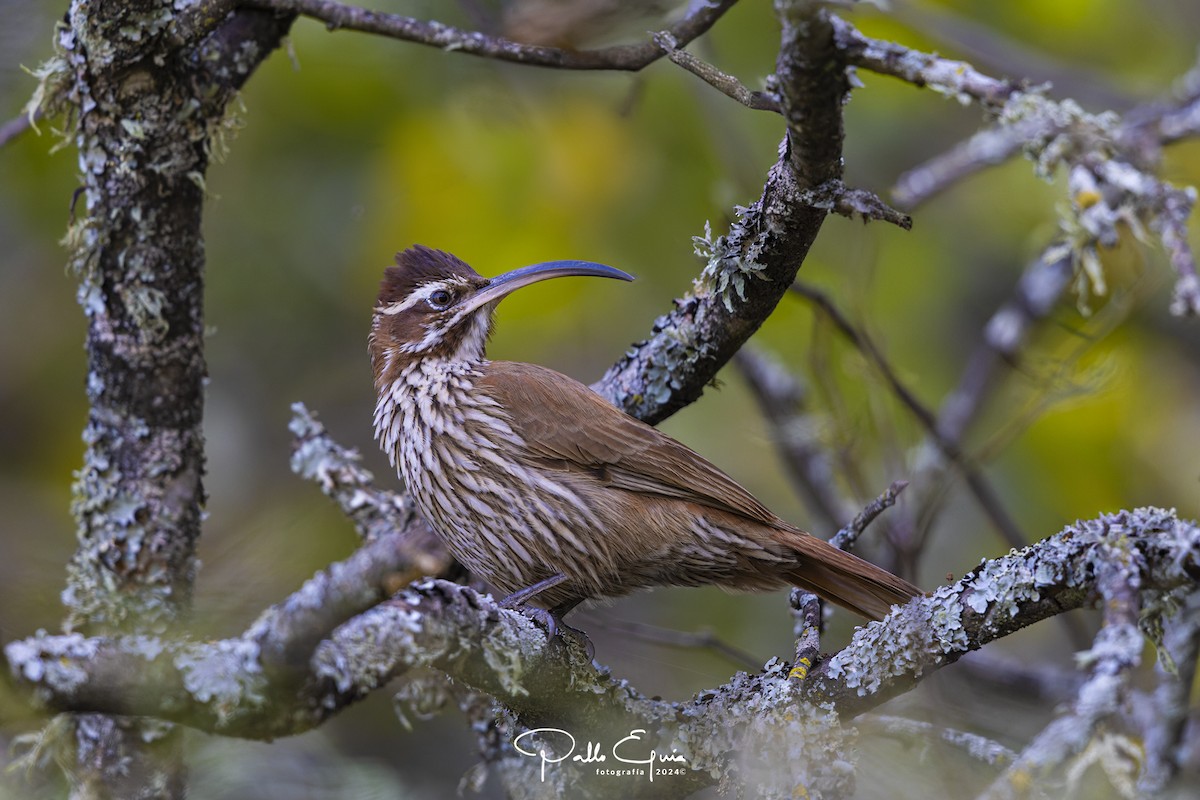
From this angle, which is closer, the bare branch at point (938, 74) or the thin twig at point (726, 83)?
the bare branch at point (938, 74)

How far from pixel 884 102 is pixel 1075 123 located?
3.92 m

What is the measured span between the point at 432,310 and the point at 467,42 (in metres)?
1.09

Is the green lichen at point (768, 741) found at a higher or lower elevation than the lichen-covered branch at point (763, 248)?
lower

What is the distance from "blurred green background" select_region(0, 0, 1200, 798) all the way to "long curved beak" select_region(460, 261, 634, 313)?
931 millimetres

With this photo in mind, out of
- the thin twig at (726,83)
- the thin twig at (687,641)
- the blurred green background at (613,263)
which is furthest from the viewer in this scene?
the blurred green background at (613,263)

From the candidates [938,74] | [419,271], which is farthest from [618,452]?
[938,74]

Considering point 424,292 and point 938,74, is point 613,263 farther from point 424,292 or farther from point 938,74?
point 938,74

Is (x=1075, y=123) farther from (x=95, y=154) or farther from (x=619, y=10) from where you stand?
(x=95, y=154)

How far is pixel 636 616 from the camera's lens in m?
7.22

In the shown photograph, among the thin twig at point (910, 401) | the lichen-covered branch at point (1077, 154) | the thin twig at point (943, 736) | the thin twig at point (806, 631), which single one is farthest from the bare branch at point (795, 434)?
the lichen-covered branch at point (1077, 154)

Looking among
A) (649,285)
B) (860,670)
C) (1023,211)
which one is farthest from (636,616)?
(860,670)

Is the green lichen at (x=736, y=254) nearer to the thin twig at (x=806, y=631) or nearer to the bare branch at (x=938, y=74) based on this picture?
the bare branch at (x=938, y=74)

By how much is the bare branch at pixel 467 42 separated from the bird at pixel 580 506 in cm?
65

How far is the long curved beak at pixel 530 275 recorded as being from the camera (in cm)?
406
